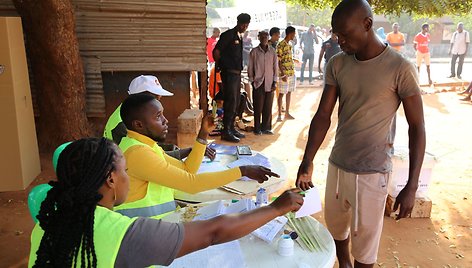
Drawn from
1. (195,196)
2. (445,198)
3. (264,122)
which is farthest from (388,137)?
(264,122)

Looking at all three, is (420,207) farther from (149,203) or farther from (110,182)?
(110,182)

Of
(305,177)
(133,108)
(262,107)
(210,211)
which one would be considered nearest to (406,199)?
(305,177)

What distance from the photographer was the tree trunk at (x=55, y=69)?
4988mm

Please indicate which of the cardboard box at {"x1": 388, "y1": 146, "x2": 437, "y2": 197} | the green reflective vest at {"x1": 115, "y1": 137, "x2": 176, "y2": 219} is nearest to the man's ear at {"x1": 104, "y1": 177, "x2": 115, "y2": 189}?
the green reflective vest at {"x1": 115, "y1": 137, "x2": 176, "y2": 219}

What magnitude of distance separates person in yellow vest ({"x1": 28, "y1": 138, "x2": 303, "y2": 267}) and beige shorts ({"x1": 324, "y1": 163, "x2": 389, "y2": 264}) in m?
1.36

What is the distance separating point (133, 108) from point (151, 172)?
0.40 meters

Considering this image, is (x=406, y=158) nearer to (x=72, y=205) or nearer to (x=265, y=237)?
(x=265, y=237)

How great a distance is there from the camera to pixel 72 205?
1239 millimetres

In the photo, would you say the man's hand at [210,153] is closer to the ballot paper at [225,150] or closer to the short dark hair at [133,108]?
the ballot paper at [225,150]

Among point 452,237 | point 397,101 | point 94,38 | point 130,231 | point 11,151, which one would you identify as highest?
point 94,38

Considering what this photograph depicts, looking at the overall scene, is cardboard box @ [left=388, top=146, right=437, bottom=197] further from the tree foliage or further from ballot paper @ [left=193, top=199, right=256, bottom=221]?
ballot paper @ [left=193, top=199, right=256, bottom=221]

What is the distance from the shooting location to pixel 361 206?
2.43 m

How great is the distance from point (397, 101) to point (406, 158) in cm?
195

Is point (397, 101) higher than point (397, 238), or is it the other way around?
point (397, 101)
